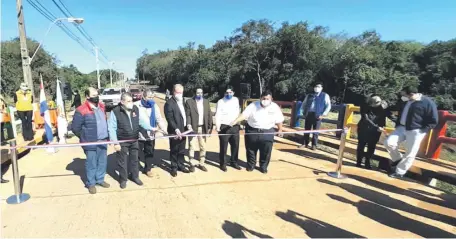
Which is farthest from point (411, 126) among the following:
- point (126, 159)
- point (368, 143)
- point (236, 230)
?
point (126, 159)

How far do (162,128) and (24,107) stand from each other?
16.3 ft

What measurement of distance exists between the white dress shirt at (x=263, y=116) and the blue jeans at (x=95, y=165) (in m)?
2.58

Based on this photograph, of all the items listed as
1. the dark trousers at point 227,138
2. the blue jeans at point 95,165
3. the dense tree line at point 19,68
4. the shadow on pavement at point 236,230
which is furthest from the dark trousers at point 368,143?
the dense tree line at point 19,68

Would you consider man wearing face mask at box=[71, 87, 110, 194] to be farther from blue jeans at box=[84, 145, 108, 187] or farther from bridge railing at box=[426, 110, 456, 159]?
bridge railing at box=[426, 110, 456, 159]

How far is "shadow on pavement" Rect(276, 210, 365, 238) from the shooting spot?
361 cm

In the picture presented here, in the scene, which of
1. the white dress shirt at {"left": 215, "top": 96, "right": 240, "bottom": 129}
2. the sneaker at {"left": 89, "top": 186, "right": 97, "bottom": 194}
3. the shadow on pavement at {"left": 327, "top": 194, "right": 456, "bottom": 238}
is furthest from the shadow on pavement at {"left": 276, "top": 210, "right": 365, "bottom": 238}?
the sneaker at {"left": 89, "top": 186, "right": 97, "bottom": 194}

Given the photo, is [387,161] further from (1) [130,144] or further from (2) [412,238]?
(1) [130,144]

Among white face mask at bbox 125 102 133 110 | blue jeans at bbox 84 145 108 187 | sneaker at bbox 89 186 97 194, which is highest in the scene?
white face mask at bbox 125 102 133 110

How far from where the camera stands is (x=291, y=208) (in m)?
4.34

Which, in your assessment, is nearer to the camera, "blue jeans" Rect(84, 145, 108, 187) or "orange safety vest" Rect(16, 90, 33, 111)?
"blue jeans" Rect(84, 145, 108, 187)

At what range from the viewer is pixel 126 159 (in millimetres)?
5117

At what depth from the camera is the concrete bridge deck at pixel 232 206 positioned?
3719mm

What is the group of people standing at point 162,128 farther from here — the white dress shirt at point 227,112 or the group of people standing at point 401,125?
the group of people standing at point 401,125

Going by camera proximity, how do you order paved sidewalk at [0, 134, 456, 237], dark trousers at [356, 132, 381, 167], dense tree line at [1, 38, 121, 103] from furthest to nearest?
dense tree line at [1, 38, 121, 103], dark trousers at [356, 132, 381, 167], paved sidewalk at [0, 134, 456, 237]
